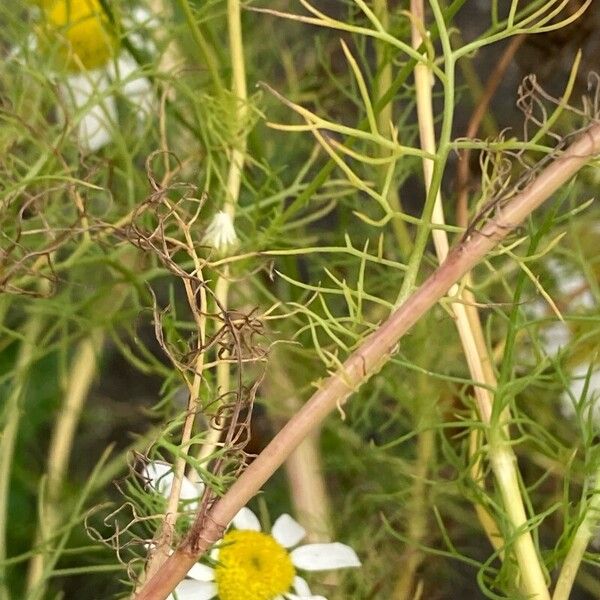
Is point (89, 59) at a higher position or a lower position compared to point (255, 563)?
higher


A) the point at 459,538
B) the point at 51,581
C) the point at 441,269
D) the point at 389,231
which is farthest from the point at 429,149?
the point at 51,581

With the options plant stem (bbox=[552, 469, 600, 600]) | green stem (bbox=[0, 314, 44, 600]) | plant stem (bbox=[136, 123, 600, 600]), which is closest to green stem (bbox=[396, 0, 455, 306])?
plant stem (bbox=[136, 123, 600, 600])

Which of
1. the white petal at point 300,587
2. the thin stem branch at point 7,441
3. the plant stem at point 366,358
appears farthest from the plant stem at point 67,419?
the plant stem at point 366,358

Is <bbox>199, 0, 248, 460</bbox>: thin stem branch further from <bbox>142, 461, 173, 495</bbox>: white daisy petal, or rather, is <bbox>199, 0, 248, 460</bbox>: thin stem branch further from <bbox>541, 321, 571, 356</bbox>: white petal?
<bbox>541, 321, 571, 356</bbox>: white petal

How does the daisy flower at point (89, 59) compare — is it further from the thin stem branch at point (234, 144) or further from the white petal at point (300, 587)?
the white petal at point (300, 587)

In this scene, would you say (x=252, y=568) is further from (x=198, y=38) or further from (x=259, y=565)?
(x=198, y=38)

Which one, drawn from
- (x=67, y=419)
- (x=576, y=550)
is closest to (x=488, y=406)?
(x=576, y=550)

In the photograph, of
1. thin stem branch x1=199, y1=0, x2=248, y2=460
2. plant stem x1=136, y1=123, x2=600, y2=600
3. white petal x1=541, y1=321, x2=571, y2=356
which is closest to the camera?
plant stem x1=136, y1=123, x2=600, y2=600
